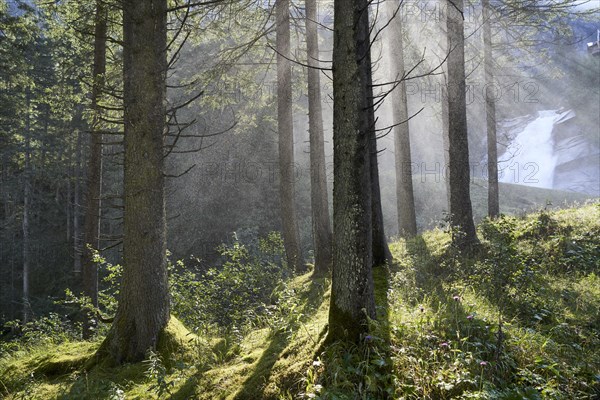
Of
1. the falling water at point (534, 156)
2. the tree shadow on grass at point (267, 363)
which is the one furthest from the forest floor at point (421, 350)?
the falling water at point (534, 156)

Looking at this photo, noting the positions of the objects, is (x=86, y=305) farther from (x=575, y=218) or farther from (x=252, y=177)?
(x=252, y=177)

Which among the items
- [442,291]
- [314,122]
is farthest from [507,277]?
[314,122]

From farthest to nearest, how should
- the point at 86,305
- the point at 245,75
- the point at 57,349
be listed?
the point at 245,75 < the point at 86,305 < the point at 57,349

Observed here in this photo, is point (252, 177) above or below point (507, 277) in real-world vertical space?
above

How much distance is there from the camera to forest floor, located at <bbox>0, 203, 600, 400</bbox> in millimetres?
3062

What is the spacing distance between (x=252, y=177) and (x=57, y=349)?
53.9 feet

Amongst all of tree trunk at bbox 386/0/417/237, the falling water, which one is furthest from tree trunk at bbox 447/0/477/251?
the falling water

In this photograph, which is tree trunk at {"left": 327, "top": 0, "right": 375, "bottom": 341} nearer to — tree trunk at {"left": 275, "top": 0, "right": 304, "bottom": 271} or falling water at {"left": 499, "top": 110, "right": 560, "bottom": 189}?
tree trunk at {"left": 275, "top": 0, "right": 304, "bottom": 271}

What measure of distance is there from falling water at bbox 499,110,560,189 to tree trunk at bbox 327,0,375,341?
4220 centimetres

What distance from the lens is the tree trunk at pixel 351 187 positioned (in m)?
3.54

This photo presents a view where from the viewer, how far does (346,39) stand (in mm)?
3611

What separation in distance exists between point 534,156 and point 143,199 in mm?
48215

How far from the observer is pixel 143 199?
16.8 ft

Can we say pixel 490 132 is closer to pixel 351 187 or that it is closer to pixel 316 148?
pixel 316 148
